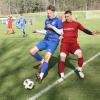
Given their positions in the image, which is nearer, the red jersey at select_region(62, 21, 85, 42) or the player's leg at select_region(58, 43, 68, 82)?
the player's leg at select_region(58, 43, 68, 82)

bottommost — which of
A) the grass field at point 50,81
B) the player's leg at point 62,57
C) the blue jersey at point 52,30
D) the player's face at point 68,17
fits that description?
the grass field at point 50,81

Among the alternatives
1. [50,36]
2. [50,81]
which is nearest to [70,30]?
[50,36]

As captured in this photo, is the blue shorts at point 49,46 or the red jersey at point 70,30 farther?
the blue shorts at point 49,46

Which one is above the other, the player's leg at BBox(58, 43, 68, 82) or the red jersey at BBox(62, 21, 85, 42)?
the red jersey at BBox(62, 21, 85, 42)

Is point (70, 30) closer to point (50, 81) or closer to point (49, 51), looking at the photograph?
point (49, 51)

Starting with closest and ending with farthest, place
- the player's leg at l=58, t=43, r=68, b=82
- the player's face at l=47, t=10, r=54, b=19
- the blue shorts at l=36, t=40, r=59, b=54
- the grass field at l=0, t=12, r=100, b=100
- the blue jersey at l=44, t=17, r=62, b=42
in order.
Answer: the grass field at l=0, t=12, r=100, b=100, the player's leg at l=58, t=43, r=68, b=82, the player's face at l=47, t=10, r=54, b=19, the blue jersey at l=44, t=17, r=62, b=42, the blue shorts at l=36, t=40, r=59, b=54

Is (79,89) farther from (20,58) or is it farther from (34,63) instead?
(20,58)

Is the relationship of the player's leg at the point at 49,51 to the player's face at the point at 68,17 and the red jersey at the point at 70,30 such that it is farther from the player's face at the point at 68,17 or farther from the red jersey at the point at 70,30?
the player's face at the point at 68,17

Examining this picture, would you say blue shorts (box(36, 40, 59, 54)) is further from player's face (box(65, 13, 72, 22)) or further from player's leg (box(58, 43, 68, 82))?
player's face (box(65, 13, 72, 22))

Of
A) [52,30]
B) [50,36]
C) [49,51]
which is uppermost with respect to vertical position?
[52,30]

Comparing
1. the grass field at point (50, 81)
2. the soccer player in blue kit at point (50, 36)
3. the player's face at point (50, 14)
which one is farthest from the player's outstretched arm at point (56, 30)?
the grass field at point (50, 81)

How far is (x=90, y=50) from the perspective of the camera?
18359 millimetres

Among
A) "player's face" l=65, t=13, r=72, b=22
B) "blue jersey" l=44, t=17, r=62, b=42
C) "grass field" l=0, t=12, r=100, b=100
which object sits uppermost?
"player's face" l=65, t=13, r=72, b=22

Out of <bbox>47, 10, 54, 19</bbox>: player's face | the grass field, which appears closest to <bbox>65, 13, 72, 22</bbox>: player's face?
<bbox>47, 10, 54, 19</bbox>: player's face
